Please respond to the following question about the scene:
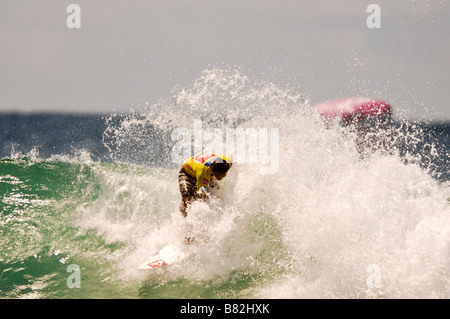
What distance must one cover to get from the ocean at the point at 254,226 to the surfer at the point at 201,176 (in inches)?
9.9

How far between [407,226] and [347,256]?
35.2 inches

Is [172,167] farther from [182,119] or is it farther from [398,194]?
[398,194]

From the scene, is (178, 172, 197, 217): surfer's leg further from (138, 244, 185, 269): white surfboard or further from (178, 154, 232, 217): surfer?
(138, 244, 185, 269): white surfboard

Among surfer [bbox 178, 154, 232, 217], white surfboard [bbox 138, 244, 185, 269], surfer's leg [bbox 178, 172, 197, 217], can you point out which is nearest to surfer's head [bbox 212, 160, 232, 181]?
surfer [bbox 178, 154, 232, 217]

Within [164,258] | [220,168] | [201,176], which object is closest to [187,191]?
[201,176]

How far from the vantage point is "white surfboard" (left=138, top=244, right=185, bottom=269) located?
5074 mm

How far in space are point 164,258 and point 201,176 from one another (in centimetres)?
126

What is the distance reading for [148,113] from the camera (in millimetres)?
7992

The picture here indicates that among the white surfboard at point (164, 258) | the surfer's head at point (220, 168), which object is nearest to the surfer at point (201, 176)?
the surfer's head at point (220, 168)

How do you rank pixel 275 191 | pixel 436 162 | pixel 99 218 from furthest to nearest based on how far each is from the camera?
1. pixel 436 162
2. pixel 99 218
3. pixel 275 191

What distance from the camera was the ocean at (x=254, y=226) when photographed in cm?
438

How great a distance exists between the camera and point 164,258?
5164mm

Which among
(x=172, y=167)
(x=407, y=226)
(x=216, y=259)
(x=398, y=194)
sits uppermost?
(x=172, y=167)
